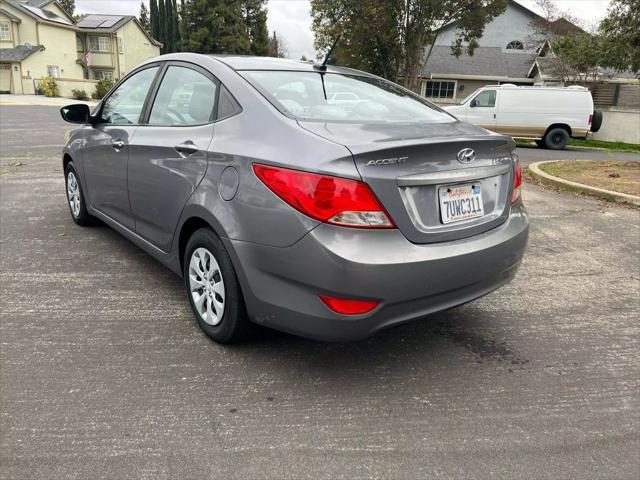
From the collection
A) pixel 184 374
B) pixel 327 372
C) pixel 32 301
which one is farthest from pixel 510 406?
pixel 32 301

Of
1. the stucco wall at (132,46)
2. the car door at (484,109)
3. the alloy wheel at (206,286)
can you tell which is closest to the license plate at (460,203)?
the alloy wheel at (206,286)

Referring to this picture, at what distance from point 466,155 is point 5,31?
55.8 meters

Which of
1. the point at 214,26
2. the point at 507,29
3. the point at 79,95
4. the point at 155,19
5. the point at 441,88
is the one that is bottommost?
the point at 79,95

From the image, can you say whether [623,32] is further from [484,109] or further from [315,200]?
[315,200]

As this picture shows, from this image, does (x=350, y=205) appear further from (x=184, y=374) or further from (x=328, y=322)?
(x=184, y=374)

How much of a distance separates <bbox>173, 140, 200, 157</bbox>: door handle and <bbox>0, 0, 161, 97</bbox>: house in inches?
1870

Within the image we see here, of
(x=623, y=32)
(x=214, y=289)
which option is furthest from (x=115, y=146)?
(x=623, y=32)

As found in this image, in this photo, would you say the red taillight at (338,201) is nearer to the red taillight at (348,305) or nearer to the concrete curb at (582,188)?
the red taillight at (348,305)

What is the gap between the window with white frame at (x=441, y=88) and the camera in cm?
3581

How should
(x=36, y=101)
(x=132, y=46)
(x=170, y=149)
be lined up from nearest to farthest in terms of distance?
(x=170, y=149) → (x=36, y=101) → (x=132, y=46)

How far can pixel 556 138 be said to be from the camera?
1762cm

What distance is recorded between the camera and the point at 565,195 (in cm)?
809

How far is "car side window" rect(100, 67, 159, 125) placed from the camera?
13.0 feet

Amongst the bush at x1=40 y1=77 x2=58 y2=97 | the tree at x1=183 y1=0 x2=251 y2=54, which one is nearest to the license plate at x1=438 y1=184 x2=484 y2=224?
the bush at x1=40 y1=77 x2=58 y2=97
